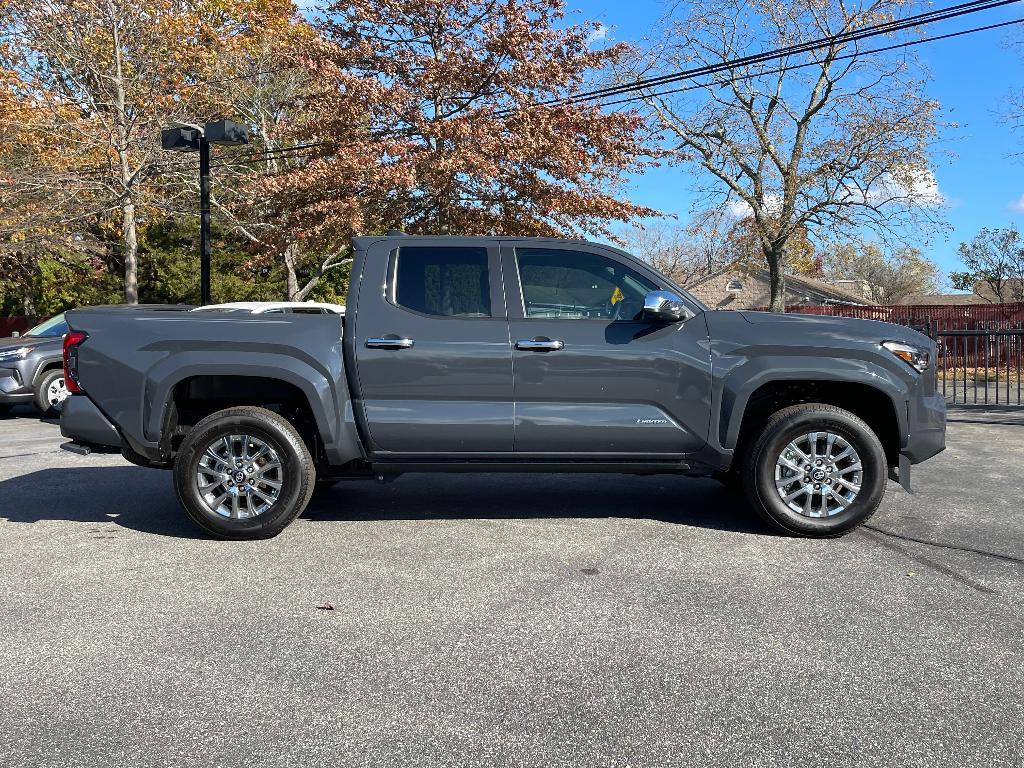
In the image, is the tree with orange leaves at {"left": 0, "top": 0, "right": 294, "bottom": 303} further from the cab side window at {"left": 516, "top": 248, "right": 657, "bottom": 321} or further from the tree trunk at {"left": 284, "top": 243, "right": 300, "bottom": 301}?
the cab side window at {"left": 516, "top": 248, "right": 657, "bottom": 321}

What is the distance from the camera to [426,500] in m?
6.70

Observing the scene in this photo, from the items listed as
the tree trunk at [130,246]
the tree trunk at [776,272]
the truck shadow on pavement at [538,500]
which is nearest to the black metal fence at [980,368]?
the truck shadow on pavement at [538,500]

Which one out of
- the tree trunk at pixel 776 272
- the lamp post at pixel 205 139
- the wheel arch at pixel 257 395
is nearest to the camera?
the wheel arch at pixel 257 395

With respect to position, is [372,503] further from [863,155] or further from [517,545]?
[863,155]

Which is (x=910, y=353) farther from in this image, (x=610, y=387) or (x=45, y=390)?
(x=45, y=390)

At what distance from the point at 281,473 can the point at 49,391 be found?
875 cm

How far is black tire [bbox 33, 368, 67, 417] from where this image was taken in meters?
12.3

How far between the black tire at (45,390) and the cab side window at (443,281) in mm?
8879

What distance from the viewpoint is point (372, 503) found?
6645 millimetres

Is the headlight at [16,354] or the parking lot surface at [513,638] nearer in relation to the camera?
the parking lot surface at [513,638]

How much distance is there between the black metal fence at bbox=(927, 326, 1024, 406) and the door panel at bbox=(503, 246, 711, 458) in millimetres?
8599

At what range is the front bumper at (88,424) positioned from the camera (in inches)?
214

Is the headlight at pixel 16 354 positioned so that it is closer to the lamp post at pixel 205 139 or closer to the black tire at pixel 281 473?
the lamp post at pixel 205 139

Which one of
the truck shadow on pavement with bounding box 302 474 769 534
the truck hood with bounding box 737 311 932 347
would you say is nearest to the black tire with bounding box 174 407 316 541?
the truck shadow on pavement with bounding box 302 474 769 534
